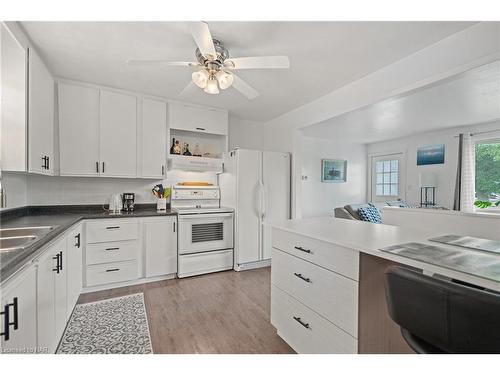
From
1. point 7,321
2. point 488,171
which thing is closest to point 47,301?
point 7,321

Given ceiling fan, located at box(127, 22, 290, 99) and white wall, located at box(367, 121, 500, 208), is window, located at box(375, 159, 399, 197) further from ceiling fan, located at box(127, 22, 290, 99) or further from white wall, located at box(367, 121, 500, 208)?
ceiling fan, located at box(127, 22, 290, 99)

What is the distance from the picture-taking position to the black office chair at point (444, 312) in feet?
2.02

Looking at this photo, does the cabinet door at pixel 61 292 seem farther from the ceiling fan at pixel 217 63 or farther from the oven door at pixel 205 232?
the ceiling fan at pixel 217 63

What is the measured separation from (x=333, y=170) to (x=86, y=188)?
16.4 ft

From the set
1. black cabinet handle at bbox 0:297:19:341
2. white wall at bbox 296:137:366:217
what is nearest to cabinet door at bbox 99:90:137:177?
black cabinet handle at bbox 0:297:19:341

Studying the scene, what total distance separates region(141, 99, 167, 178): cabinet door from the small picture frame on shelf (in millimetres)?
3798

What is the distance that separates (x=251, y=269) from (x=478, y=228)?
2490mm

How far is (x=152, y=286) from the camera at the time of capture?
9.14ft

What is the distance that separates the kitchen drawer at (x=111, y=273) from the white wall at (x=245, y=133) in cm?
235

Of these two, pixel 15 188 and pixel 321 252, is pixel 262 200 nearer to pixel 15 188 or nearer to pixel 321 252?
pixel 321 252

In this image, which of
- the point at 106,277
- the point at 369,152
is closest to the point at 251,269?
the point at 106,277

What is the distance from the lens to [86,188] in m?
3.05

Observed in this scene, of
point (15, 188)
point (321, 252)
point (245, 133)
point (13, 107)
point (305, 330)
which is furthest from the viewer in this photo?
point (245, 133)
